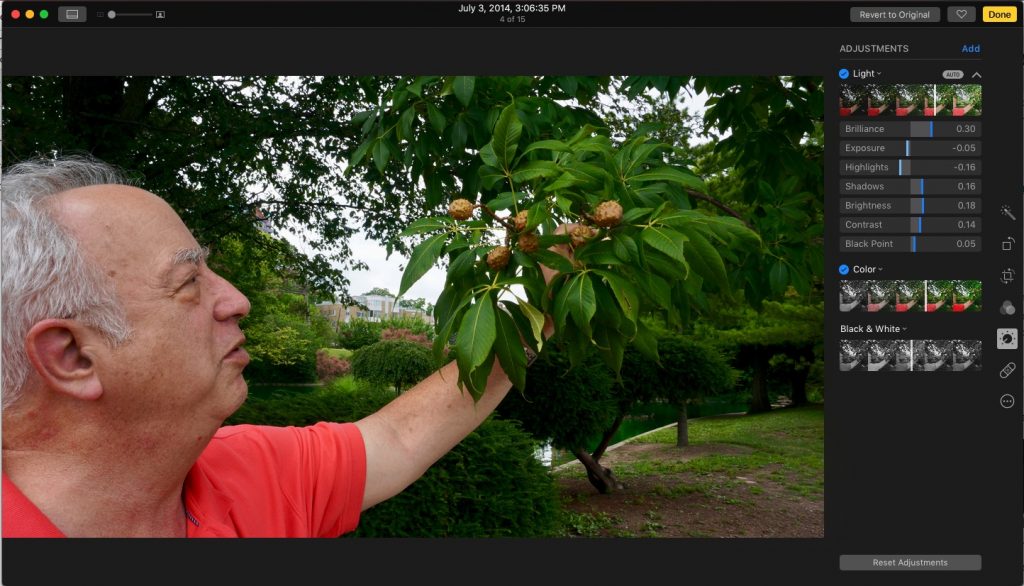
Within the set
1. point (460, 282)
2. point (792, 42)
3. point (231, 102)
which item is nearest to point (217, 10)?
point (460, 282)

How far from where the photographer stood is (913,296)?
1409 millimetres

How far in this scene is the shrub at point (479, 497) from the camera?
3.68 metres

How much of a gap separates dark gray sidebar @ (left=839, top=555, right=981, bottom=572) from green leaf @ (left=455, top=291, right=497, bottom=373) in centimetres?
86

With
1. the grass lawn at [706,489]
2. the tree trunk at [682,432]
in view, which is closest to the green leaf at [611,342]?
the grass lawn at [706,489]

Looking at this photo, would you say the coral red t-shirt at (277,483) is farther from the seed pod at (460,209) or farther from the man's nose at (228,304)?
the seed pod at (460,209)

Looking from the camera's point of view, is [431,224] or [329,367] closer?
[431,224]

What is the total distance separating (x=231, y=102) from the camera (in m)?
5.48

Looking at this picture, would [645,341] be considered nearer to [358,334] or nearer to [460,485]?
[460,485]

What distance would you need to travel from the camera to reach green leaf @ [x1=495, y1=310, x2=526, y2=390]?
4.68ft

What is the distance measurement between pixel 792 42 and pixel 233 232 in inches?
229

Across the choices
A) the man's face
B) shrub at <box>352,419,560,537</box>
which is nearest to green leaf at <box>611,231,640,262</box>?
the man's face

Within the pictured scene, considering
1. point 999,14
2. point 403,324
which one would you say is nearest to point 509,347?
point 999,14

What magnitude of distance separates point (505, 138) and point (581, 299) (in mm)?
463

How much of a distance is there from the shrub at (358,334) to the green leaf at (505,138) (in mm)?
5341
